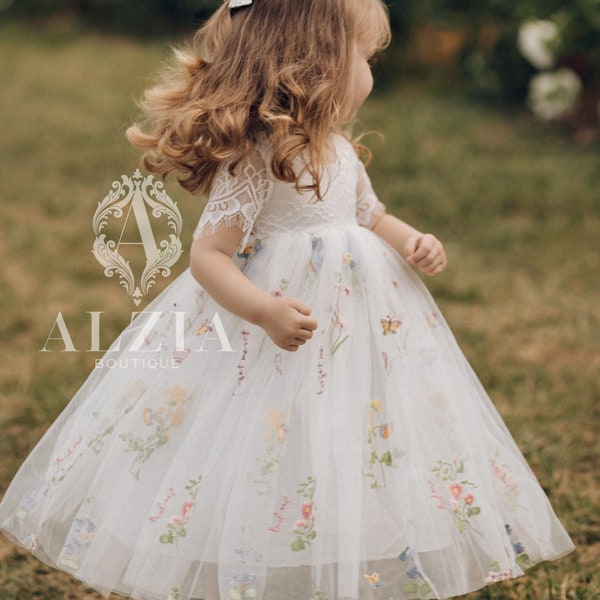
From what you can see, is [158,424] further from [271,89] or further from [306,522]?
[271,89]

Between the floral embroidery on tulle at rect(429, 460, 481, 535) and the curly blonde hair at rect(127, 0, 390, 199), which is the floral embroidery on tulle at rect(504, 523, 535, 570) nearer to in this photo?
the floral embroidery on tulle at rect(429, 460, 481, 535)

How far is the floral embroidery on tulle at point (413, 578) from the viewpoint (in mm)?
1633

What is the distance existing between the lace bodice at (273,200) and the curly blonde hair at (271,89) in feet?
0.14

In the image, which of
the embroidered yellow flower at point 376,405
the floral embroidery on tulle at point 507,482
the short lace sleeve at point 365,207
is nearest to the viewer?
the embroidered yellow flower at point 376,405

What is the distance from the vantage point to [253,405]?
1678 mm

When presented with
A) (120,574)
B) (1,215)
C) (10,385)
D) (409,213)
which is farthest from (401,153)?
(120,574)

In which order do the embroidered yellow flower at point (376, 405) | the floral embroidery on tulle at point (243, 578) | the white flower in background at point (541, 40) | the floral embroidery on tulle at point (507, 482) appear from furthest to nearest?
the white flower in background at point (541, 40) < the floral embroidery on tulle at point (507, 482) < the embroidered yellow flower at point (376, 405) < the floral embroidery on tulle at point (243, 578)

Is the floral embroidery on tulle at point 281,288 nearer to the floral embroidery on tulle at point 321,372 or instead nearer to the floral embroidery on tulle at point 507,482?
the floral embroidery on tulle at point 321,372

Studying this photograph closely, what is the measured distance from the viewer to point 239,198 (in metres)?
1.72

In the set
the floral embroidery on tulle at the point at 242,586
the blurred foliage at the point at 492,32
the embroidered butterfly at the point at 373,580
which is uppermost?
the blurred foliage at the point at 492,32

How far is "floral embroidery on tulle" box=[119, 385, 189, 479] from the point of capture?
174 centimetres

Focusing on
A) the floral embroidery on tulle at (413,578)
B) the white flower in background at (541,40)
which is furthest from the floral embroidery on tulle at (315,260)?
the white flower in background at (541,40)

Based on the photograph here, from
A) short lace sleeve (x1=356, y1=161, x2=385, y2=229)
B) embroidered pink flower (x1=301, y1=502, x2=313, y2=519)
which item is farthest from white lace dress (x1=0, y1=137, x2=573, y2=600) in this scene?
short lace sleeve (x1=356, y1=161, x2=385, y2=229)

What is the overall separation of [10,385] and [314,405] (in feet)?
5.32
